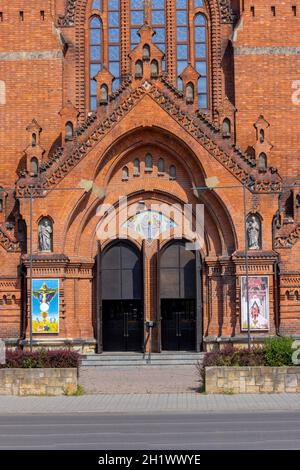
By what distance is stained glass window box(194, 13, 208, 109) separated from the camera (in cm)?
3984

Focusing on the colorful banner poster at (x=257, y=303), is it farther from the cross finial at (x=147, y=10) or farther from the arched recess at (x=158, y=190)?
the cross finial at (x=147, y=10)

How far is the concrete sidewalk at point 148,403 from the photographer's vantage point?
2203cm

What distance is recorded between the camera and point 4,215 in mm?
38000

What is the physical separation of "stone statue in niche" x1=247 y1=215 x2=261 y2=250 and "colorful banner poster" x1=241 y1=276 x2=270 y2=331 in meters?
1.30

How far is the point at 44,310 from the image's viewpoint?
35.4 metres

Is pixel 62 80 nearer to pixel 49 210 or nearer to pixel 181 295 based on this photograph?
pixel 49 210

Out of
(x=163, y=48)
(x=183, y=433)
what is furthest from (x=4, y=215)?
(x=183, y=433)

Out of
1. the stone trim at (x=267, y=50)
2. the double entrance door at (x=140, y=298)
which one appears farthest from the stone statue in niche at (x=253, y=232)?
the stone trim at (x=267, y=50)

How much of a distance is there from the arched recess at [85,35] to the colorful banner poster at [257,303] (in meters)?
8.44

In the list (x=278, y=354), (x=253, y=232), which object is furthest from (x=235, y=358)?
(x=253, y=232)

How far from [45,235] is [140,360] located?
643 cm

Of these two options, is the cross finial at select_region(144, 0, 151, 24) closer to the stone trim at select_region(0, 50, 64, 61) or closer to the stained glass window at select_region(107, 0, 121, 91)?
the stained glass window at select_region(107, 0, 121, 91)

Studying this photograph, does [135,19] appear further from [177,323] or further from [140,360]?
[140,360]
